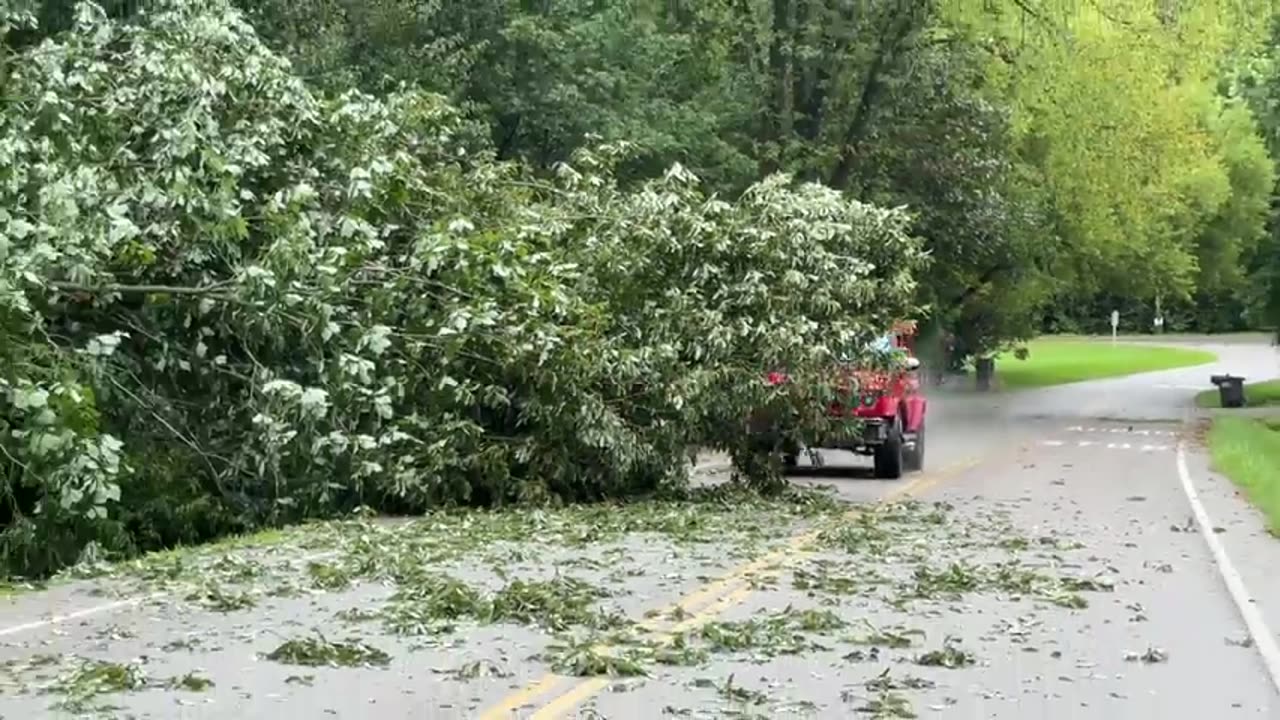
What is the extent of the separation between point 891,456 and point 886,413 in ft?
2.42

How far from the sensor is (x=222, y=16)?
17.9 meters

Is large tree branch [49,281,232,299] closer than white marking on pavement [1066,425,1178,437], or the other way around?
large tree branch [49,281,232,299]

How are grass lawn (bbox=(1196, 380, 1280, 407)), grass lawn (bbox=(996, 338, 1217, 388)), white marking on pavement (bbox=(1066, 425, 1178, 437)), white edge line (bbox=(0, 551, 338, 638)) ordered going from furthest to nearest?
grass lawn (bbox=(996, 338, 1217, 388)) < grass lawn (bbox=(1196, 380, 1280, 407)) < white marking on pavement (bbox=(1066, 425, 1178, 437)) < white edge line (bbox=(0, 551, 338, 638))

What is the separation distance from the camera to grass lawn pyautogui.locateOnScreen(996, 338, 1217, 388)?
5825 centimetres

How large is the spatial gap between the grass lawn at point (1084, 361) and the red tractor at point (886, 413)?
97.1 feet

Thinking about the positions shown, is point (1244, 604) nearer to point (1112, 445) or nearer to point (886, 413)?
point (886, 413)

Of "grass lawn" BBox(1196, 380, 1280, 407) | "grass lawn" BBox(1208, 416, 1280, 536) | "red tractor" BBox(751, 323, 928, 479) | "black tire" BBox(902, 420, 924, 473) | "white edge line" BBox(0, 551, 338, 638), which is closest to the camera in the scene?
"white edge line" BBox(0, 551, 338, 638)

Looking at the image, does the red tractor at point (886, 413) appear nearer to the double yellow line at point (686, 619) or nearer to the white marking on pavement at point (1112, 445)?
the double yellow line at point (686, 619)

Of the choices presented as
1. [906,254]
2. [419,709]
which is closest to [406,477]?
[906,254]

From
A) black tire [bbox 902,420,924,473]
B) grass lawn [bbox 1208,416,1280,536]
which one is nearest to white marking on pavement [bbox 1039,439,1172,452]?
grass lawn [bbox 1208,416,1280,536]

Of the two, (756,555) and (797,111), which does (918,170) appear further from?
(756,555)

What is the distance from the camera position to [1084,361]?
68750 mm

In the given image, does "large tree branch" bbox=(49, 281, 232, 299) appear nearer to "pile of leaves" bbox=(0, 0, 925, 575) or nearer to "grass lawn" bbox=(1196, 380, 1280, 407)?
"pile of leaves" bbox=(0, 0, 925, 575)

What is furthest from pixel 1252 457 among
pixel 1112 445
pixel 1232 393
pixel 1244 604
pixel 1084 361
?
pixel 1084 361
